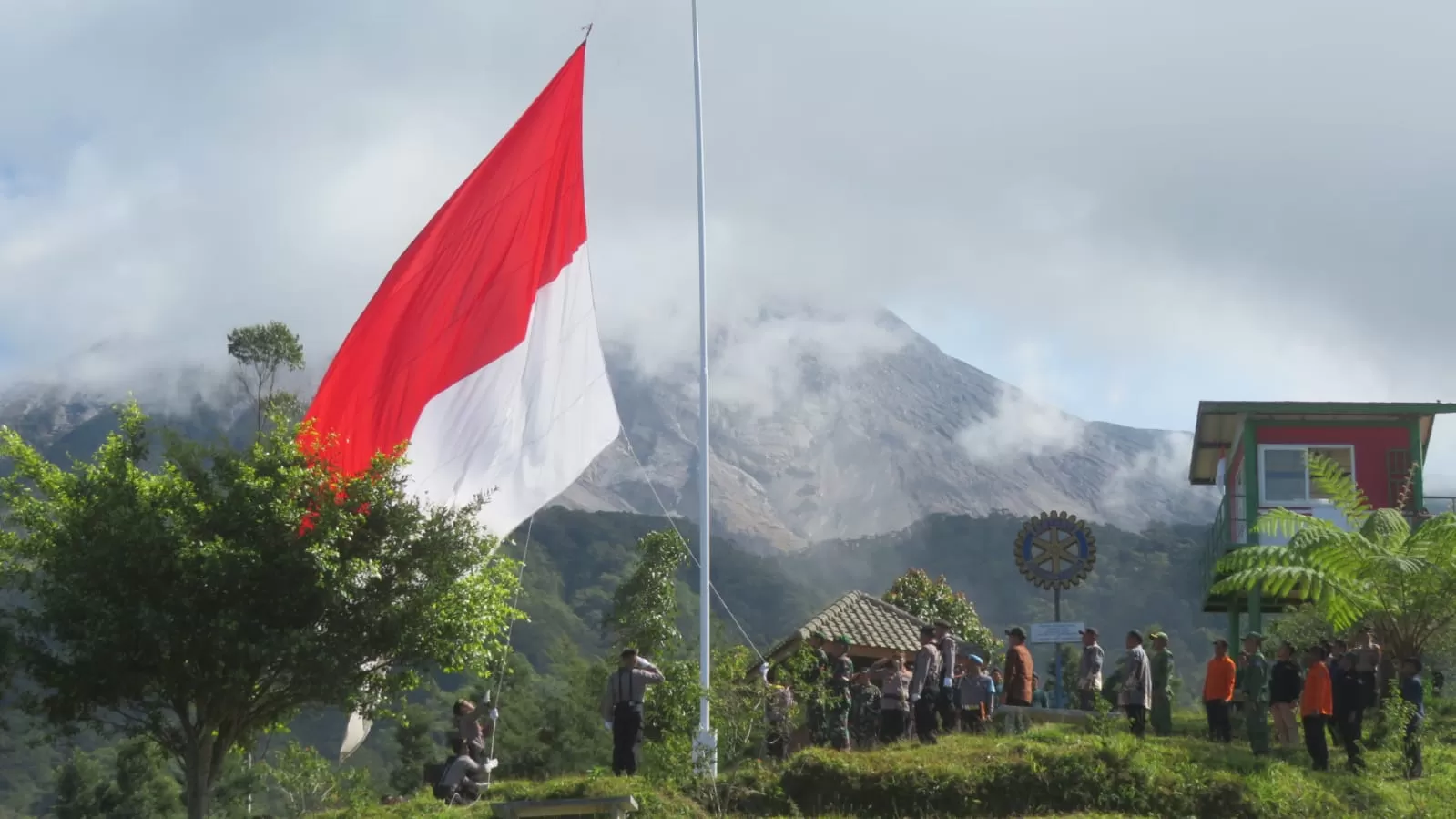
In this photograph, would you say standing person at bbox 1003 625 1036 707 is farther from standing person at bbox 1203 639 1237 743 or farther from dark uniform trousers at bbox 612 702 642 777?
dark uniform trousers at bbox 612 702 642 777

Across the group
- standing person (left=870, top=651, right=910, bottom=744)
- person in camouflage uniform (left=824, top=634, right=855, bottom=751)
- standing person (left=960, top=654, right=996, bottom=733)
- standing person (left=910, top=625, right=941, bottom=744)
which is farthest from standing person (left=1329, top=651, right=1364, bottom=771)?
person in camouflage uniform (left=824, top=634, right=855, bottom=751)

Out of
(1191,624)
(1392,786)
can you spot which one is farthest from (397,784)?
(1191,624)

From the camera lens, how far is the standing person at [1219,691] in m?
21.3

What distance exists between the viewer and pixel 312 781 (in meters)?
22.7

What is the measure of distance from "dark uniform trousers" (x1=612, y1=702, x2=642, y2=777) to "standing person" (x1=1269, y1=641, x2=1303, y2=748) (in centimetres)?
862

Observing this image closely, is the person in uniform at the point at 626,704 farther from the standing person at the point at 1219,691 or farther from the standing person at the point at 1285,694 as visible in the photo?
the standing person at the point at 1285,694

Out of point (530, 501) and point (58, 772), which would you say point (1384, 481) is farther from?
point (58, 772)

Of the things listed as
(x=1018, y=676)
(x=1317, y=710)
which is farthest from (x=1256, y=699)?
(x=1018, y=676)

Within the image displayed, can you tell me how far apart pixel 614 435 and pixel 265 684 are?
18.7 feet

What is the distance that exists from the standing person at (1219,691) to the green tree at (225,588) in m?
9.79

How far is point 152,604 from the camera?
17625 millimetres

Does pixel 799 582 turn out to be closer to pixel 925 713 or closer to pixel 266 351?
pixel 266 351

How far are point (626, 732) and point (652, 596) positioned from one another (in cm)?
1934

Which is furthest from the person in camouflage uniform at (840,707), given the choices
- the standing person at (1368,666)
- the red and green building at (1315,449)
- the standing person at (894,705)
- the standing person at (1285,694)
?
the red and green building at (1315,449)
